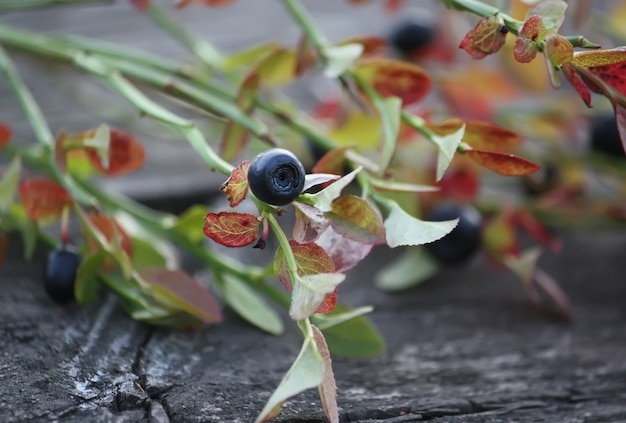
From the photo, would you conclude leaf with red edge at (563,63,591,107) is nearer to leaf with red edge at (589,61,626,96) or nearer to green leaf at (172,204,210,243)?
leaf with red edge at (589,61,626,96)

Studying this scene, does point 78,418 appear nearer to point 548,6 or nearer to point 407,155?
point 548,6

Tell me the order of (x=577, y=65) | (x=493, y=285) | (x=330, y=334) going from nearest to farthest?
(x=577, y=65), (x=330, y=334), (x=493, y=285)

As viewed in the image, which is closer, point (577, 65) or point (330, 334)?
point (577, 65)

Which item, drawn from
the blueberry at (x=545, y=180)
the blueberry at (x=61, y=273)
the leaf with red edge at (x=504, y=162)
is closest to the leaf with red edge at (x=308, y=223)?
the leaf with red edge at (x=504, y=162)

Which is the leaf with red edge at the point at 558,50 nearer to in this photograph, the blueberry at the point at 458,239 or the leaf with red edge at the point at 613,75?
the leaf with red edge at the point at 613,75

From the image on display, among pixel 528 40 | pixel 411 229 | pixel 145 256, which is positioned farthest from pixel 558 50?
pixel 145 256

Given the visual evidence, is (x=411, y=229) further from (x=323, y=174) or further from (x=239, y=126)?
(x=239, y=126)

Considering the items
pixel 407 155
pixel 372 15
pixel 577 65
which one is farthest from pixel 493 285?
pixel 372 15
